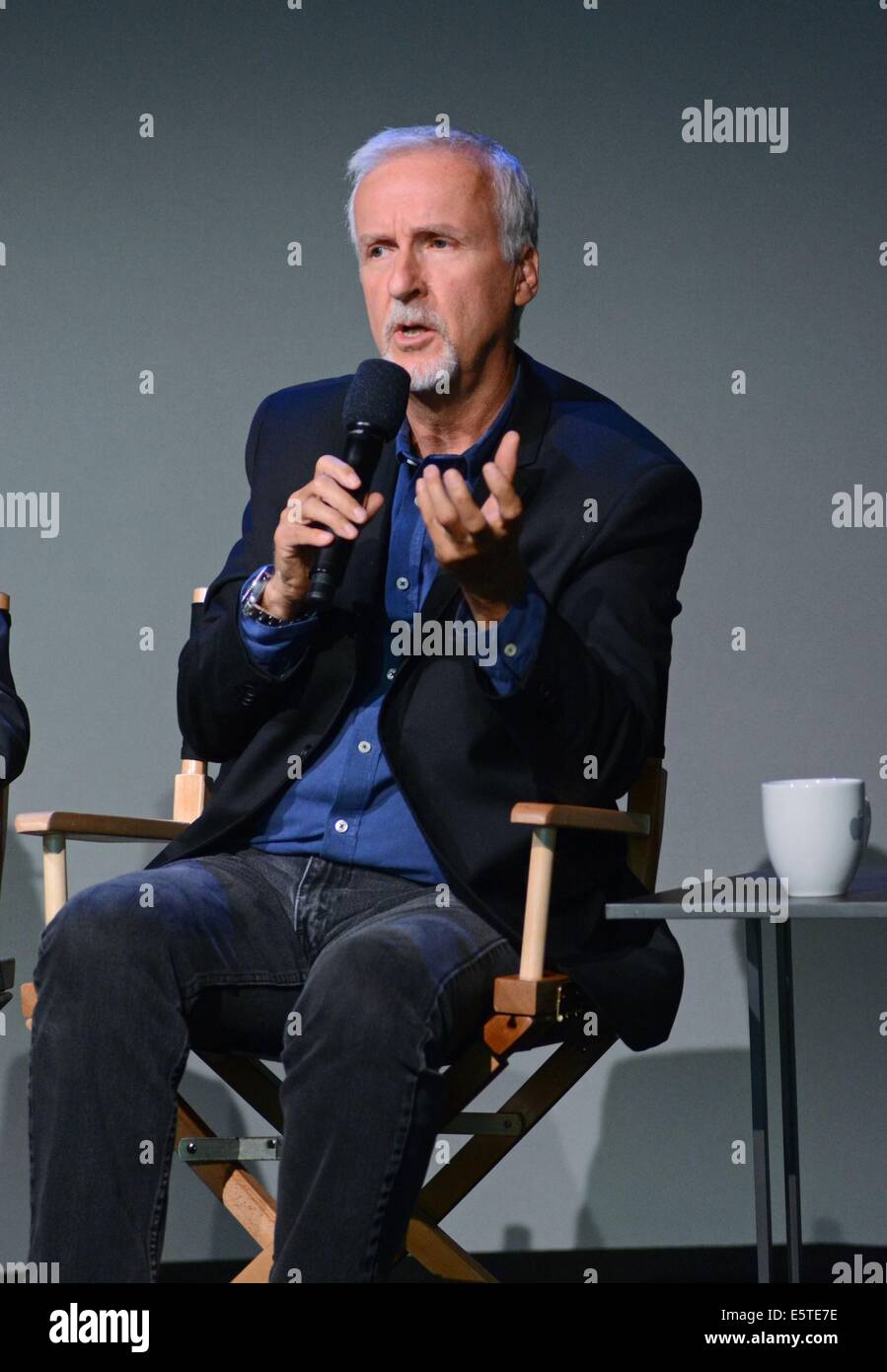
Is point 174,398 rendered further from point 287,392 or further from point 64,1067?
point 64,1067

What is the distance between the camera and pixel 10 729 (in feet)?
6.85

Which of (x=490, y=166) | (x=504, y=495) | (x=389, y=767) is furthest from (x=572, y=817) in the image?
(x=490, y=166)

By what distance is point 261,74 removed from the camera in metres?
2.88

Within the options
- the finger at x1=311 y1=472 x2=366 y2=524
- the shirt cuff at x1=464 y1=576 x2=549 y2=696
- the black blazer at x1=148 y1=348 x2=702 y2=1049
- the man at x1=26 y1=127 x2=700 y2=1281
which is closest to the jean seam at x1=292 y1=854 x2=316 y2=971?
the man at x1=26 y1=127 x2=700 y2=1281

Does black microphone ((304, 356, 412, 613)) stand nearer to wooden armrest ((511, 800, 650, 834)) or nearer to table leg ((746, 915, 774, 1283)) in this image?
wooden armrest ((511, 800, 650, 834))

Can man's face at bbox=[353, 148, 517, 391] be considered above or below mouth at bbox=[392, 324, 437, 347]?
above

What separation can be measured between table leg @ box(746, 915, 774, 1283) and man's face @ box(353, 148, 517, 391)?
0.82 m

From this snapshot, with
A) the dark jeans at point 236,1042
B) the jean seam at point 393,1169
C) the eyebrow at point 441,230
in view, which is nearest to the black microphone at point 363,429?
the eyebrow at point 441,230

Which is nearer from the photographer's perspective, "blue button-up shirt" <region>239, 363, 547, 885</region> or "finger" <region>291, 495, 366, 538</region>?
"finger" <region>291, 495, 366, 538</region>

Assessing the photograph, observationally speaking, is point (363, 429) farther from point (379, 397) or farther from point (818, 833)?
point (818, 833)

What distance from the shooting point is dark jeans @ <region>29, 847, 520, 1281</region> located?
4.66 ft

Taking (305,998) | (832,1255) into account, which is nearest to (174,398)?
(305,998)

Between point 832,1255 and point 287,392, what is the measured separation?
1.73 m

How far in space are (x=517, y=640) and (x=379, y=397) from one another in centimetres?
35
